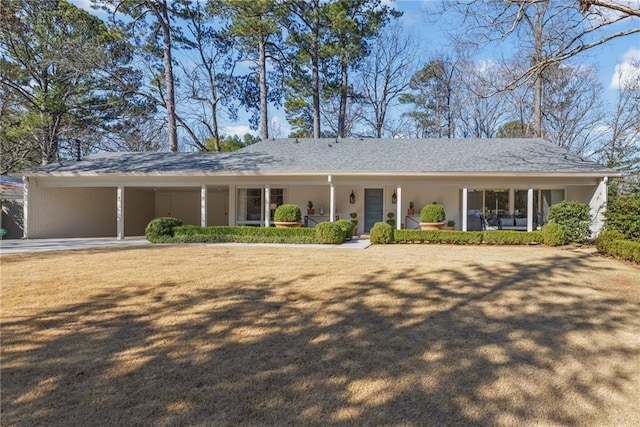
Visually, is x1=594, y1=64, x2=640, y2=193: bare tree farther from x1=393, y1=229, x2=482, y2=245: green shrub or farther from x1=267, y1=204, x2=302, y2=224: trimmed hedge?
x1=267, y1=204, x2=302, y2=224: trimmed hedge

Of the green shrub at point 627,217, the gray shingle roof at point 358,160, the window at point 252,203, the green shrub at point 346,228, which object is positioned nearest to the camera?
the green shrub at point 627,217

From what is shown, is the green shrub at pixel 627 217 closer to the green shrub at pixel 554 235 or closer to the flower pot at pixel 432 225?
the green shrub at pixel 554 235

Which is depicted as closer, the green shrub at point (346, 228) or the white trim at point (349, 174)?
the green shrub at point (346, 228)

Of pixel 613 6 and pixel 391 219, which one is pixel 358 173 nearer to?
pixel 391 219

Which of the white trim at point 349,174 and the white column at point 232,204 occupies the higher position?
the white trim at point 349,174

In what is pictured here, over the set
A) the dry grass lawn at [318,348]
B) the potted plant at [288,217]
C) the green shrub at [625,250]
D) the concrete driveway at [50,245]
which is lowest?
the dry grass lawn at [318,348]

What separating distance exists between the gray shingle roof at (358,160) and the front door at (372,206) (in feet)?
5.02

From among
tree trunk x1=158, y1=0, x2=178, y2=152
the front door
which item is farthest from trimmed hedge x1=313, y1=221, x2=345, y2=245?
tree trunk x1=158, y1=0, x2=178, y2=152

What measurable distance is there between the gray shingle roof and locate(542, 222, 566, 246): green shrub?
98.5 inches

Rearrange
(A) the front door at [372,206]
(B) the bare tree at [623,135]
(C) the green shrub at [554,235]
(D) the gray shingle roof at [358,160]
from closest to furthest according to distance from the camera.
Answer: (C) the green shrub at [554,235] < (D) the gray shingle roof at [358,160] < (A) the front door at [372,206] < (B) the bare tree at [623,135]

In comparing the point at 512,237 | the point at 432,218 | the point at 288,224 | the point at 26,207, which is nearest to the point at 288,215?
the point at 288,224

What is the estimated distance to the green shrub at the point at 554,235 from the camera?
11617 mm

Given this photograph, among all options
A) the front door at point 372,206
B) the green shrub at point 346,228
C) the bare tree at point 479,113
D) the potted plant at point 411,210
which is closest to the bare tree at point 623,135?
the bare tree at point 479,113

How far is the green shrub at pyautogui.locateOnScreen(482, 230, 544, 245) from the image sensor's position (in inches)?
478
